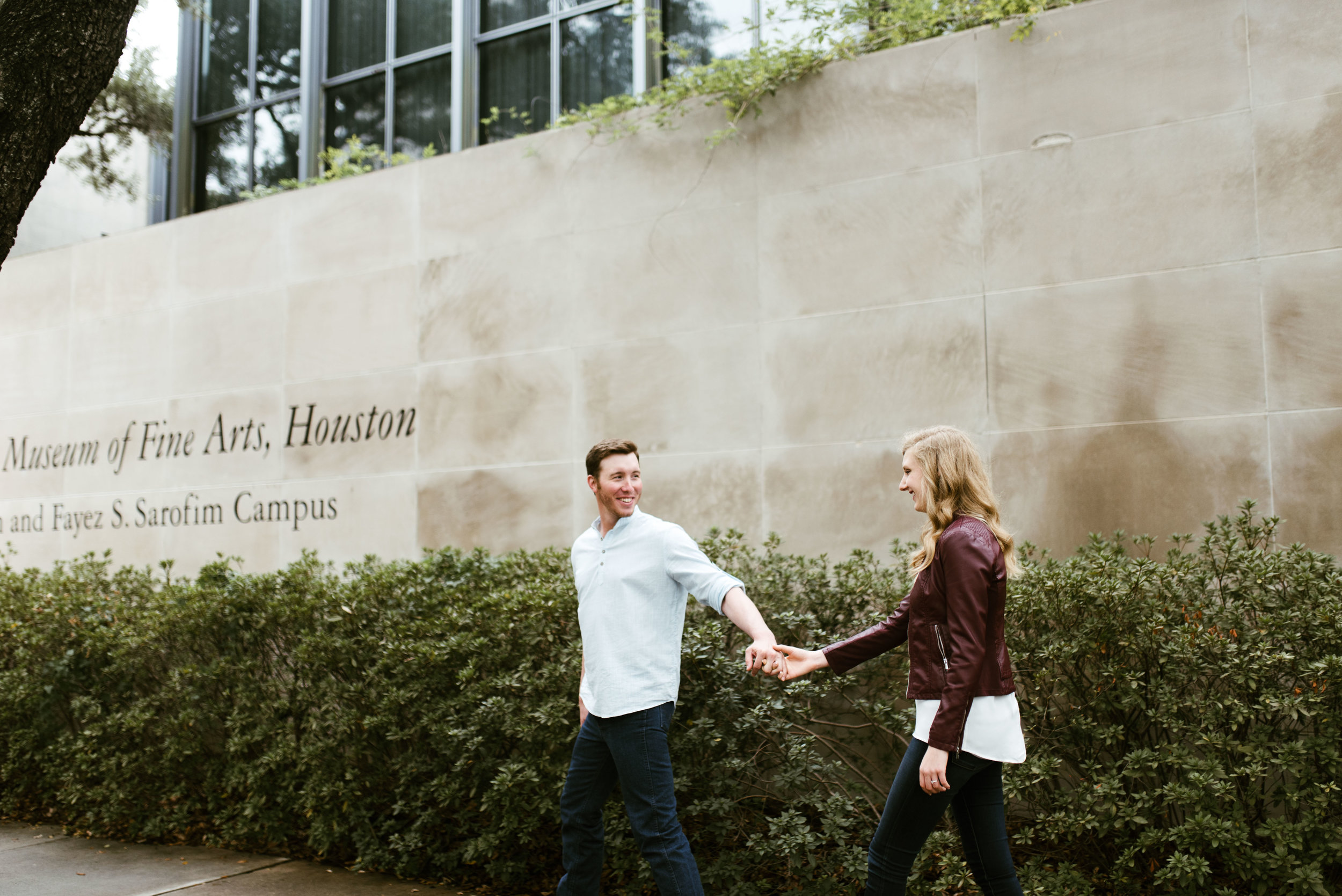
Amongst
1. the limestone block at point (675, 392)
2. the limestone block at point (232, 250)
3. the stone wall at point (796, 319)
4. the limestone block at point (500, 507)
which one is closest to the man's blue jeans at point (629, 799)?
the stone wall at point (796, 319)

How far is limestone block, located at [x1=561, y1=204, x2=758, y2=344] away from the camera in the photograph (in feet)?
22.3

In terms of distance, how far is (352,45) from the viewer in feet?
34.6

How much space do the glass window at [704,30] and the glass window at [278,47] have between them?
4.32 meters

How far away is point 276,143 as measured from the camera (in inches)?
430

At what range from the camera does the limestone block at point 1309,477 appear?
5141 mm

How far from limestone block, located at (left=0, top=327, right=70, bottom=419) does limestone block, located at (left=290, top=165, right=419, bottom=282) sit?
2745 mm

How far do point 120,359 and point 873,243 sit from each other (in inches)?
262

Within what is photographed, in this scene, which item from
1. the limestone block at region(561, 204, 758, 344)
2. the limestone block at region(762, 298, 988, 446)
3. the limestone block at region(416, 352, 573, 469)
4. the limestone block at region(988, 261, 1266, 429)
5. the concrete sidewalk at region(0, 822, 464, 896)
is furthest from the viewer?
the limestone block at region(416, 352, 573, 469)

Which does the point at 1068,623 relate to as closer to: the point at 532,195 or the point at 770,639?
the point at 770,639

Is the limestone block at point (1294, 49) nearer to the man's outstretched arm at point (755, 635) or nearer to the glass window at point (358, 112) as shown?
the man's outstretched arm at point (755, 635)

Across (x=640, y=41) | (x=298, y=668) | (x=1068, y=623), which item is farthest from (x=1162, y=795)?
(x=640, y=41)

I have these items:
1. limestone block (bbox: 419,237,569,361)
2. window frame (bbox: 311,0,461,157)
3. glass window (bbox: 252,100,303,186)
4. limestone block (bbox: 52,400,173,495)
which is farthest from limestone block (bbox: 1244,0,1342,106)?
glass window (bbox: 252,100,303,186)

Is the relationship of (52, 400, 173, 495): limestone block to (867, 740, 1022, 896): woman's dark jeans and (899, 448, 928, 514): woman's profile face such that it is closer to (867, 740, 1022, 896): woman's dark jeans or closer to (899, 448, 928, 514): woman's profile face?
(899, 448, 928, 514): woman's profile face

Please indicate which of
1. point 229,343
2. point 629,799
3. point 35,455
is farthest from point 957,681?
point 35,455
